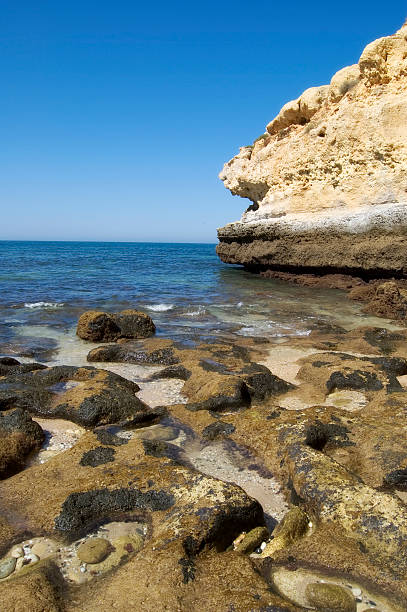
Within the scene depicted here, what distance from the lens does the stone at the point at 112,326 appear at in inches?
371

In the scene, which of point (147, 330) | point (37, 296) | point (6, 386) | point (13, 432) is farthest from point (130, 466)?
point (37, 296)

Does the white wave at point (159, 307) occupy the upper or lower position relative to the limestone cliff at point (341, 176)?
lower

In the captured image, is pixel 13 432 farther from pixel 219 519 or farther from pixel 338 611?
pixel 338 611

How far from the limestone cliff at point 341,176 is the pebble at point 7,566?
639 inches

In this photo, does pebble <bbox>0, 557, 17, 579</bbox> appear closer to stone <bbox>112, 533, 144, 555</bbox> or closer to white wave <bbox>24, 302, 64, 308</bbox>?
stone <bbox>112, 533, 144, 555</bbox>

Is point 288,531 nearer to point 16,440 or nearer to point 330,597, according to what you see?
point 330,597

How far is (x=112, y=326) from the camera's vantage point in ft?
31.4

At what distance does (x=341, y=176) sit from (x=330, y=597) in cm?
1861

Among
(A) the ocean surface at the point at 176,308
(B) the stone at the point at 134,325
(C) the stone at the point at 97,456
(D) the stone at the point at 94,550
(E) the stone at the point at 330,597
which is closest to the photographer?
(E) the stone at the point at 330,597

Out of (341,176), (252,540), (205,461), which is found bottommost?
(205,461)

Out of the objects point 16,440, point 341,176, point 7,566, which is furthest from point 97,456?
point 341,176

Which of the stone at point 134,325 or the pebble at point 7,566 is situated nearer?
the pebble at point 7,566

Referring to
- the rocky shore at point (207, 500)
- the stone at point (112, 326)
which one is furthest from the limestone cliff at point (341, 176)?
the rocky shore at point (207, 500)

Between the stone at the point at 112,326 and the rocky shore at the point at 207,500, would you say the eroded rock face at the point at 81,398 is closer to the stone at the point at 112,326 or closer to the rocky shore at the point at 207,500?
the rocky shore at the point at 207,500
